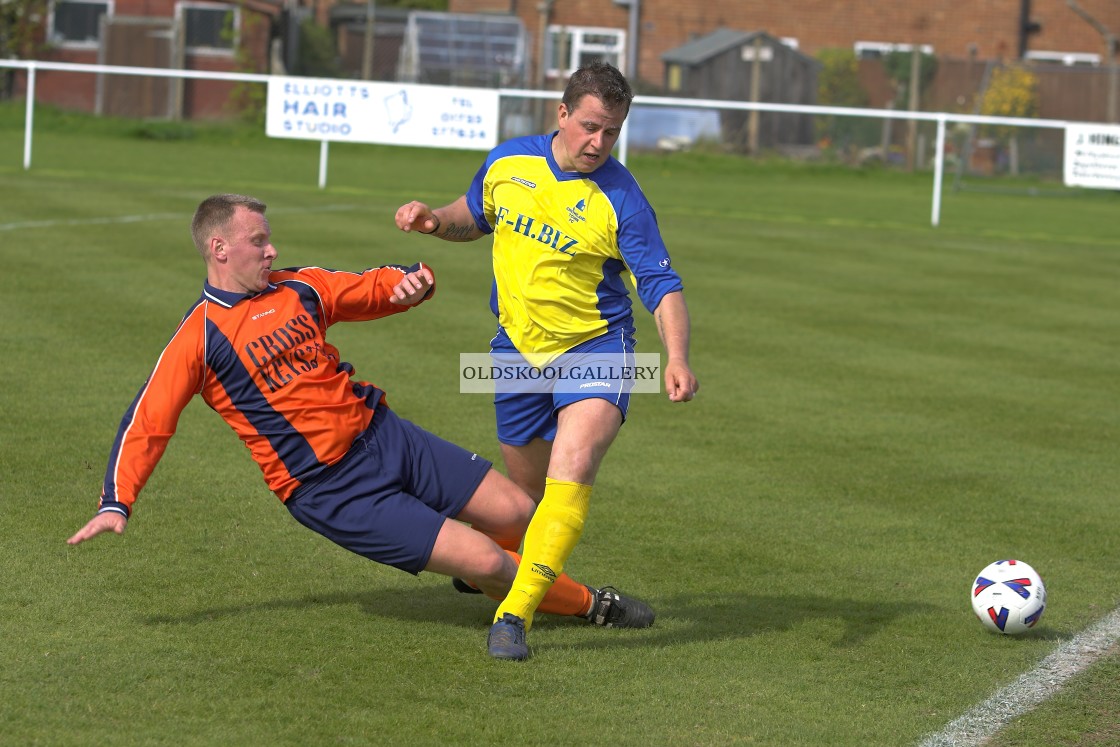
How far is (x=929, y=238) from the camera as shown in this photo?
64.2ft

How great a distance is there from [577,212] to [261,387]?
4.16 feet

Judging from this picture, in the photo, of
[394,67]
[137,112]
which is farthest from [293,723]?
[394,67]

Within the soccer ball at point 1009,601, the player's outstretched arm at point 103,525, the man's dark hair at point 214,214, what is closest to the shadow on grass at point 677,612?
the soccer ball at point 1009,601

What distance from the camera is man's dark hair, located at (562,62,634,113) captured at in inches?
196

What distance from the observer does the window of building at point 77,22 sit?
3575cm

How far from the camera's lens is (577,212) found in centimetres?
521

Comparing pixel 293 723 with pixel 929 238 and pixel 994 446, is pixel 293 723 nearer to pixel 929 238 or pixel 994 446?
pixel 994 446

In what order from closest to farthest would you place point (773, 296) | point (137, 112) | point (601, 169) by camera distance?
point (601, 169), point (773, 296), point (137, 112)

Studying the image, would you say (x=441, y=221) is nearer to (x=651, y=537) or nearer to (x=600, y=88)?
(x=600, y=88)

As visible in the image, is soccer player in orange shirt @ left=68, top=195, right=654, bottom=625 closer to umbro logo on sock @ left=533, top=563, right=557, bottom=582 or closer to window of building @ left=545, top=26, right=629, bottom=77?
umbro logo on sock @ left=533, top=563, right=557, bottom=582

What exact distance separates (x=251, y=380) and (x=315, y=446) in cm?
31

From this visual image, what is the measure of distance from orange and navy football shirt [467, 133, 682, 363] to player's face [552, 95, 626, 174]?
0.12m

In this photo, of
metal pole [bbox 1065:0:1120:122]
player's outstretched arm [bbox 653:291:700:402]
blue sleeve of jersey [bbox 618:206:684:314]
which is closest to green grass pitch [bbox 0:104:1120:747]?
player's outstretched arm [bbox 653:291:700:402]

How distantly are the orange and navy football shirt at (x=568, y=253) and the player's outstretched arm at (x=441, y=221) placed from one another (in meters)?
0.21
